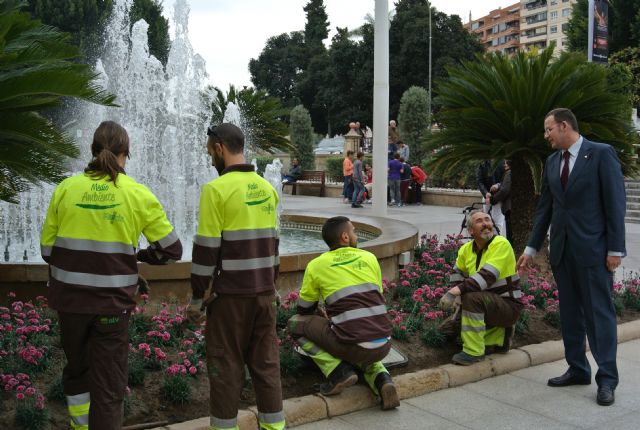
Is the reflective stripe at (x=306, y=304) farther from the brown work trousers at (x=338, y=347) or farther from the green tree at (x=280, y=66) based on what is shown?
the green tree at (x=280, y=66)

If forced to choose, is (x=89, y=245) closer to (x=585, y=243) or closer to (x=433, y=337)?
(x=433, y=337)

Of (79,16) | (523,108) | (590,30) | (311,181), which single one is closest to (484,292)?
(523,108)

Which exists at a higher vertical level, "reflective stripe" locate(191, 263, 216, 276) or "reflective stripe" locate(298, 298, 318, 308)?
"reflective stripe" locate(191, 263, 216, 276)

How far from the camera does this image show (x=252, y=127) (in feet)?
90.1

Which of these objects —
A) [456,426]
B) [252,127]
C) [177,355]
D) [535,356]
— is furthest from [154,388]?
[252,127]

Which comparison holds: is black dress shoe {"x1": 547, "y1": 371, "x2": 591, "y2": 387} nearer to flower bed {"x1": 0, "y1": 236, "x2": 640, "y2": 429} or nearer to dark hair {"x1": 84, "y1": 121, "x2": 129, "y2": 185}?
flower bed {"x1": 0, "y1": 236, "x2": 640, "y2": 429}

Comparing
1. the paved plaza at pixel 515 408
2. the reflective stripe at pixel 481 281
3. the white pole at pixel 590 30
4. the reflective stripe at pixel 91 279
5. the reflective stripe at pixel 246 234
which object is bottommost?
the paved plaza at pixel 515 408

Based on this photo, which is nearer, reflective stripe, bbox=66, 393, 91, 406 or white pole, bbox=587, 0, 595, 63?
reflective stripe, bbox=66, 393, 91, 406

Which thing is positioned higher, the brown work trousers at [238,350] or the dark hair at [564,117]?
the dark hair at [564,117]

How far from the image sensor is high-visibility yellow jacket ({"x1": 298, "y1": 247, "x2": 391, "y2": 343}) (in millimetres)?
4715

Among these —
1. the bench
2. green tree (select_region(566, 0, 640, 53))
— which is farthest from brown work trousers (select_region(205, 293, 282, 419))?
green tree (select_region(566, 0, 640, 53))

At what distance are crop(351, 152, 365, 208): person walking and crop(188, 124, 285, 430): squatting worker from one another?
16.1m

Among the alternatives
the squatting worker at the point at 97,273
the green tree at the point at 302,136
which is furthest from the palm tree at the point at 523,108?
the green tree at the point at 302,136

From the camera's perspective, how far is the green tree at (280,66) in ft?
256
